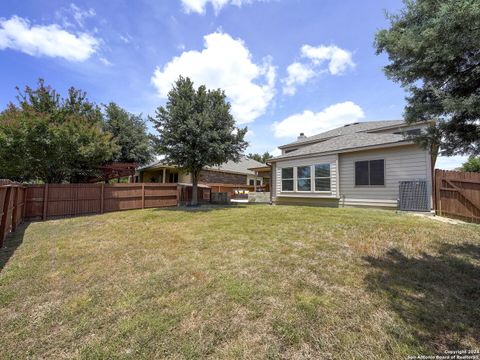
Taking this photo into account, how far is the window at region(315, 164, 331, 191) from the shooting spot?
11.8m

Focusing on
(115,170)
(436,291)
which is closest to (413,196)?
(436,291)

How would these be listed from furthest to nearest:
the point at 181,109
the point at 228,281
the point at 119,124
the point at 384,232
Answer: the point at 119,124 < the point at 181,109 < the point at 384,232 < the point at 228,281

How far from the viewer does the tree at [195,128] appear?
1229cm

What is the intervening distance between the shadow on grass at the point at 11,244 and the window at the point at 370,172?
1232cm

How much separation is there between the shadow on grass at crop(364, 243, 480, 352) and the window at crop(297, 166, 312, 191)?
7.75 meters

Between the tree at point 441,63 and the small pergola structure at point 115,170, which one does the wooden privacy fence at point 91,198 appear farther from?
the tree at point 441,63

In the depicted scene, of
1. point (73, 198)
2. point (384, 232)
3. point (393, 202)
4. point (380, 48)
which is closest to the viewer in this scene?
point (380, 48)

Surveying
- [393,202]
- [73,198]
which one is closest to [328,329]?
[393,202]

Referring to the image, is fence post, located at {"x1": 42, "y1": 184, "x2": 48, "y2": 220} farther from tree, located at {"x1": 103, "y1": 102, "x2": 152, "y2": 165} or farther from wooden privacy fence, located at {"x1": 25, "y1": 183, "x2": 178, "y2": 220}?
tree, located at {"x1": 103, "y1": 102, "x2": 152, "y2": 165}

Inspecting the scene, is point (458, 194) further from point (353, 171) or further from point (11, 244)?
point (11, 244)

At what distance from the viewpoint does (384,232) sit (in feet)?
19.6

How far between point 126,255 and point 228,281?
8.99 ft

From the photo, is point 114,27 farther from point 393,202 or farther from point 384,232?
point 393,202

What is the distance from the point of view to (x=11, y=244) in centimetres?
615
